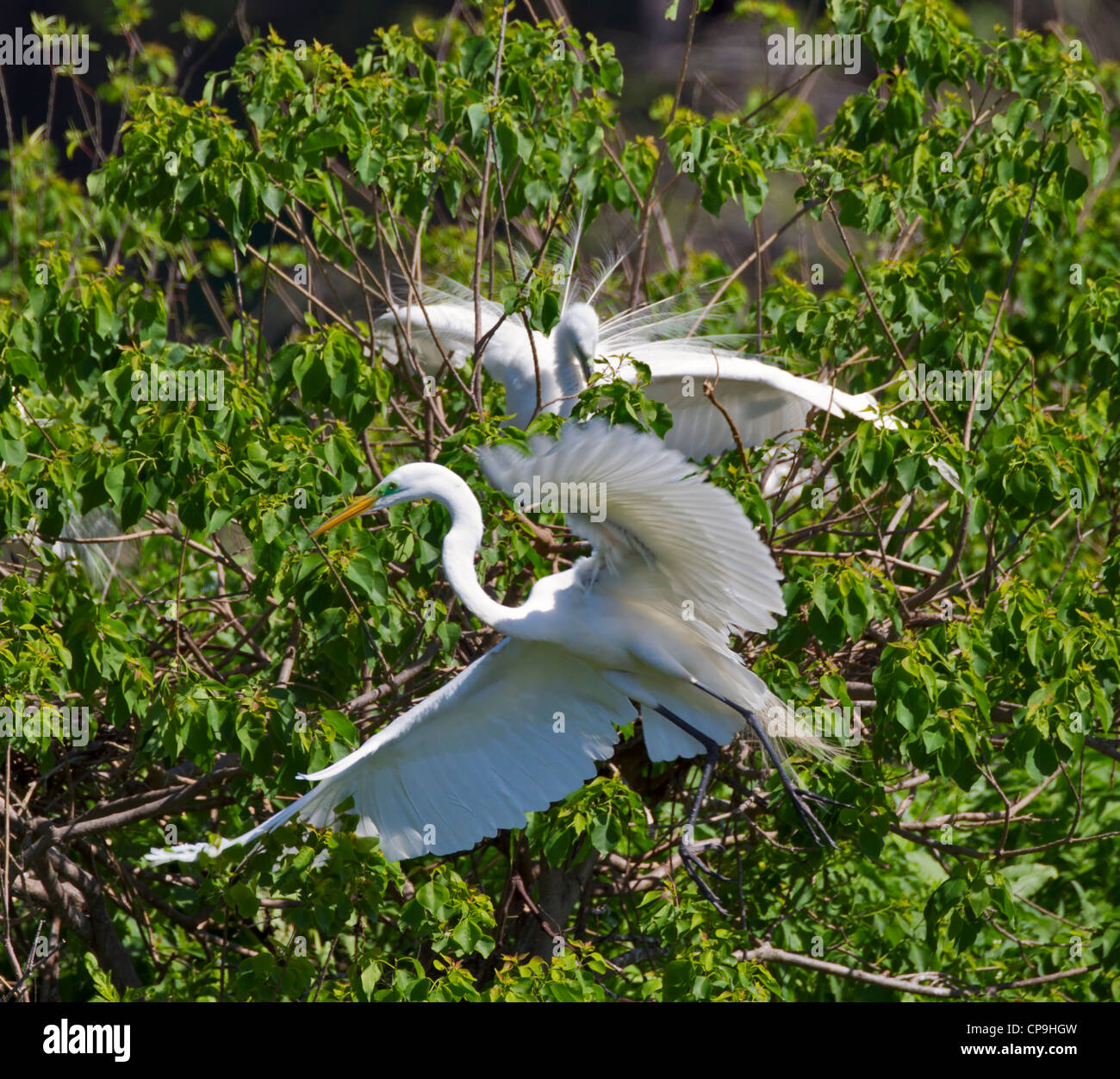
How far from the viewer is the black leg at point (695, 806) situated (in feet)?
11.8

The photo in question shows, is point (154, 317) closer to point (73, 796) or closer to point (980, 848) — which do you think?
point (73, 796)

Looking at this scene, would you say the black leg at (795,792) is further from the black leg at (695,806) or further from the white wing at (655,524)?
the white wing at (655,524)

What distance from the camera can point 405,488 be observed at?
11.1 feet

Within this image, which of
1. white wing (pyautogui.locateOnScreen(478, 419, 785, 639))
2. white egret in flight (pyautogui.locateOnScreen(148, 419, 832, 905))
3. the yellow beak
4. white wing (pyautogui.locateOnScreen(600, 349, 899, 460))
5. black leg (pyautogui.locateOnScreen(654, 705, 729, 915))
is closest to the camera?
white wing (pyautogui.locateOnScreen(478, 419, 785, 639))

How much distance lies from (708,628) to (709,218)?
5629mm

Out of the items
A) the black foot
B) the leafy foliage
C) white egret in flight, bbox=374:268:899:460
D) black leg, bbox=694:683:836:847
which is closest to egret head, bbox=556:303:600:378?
white egret in flight, bbox=374:268:899:460

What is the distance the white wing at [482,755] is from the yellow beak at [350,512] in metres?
0.50

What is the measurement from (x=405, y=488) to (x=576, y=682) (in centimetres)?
80

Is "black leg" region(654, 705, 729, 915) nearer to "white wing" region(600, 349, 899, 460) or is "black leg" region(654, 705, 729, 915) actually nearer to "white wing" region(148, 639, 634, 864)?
"white wing" region(148, 639, 634, 864)

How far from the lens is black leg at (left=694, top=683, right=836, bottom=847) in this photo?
3.47 meters

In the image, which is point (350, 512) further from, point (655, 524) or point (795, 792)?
point (795, 792)

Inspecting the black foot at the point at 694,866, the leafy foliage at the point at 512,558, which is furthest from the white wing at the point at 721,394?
the black foot at the point at 694,866

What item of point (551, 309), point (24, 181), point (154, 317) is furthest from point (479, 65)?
point (24, 181)

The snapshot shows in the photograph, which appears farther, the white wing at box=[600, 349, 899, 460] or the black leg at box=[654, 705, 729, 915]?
the white wing at box=[600, 349, 899, 460]
